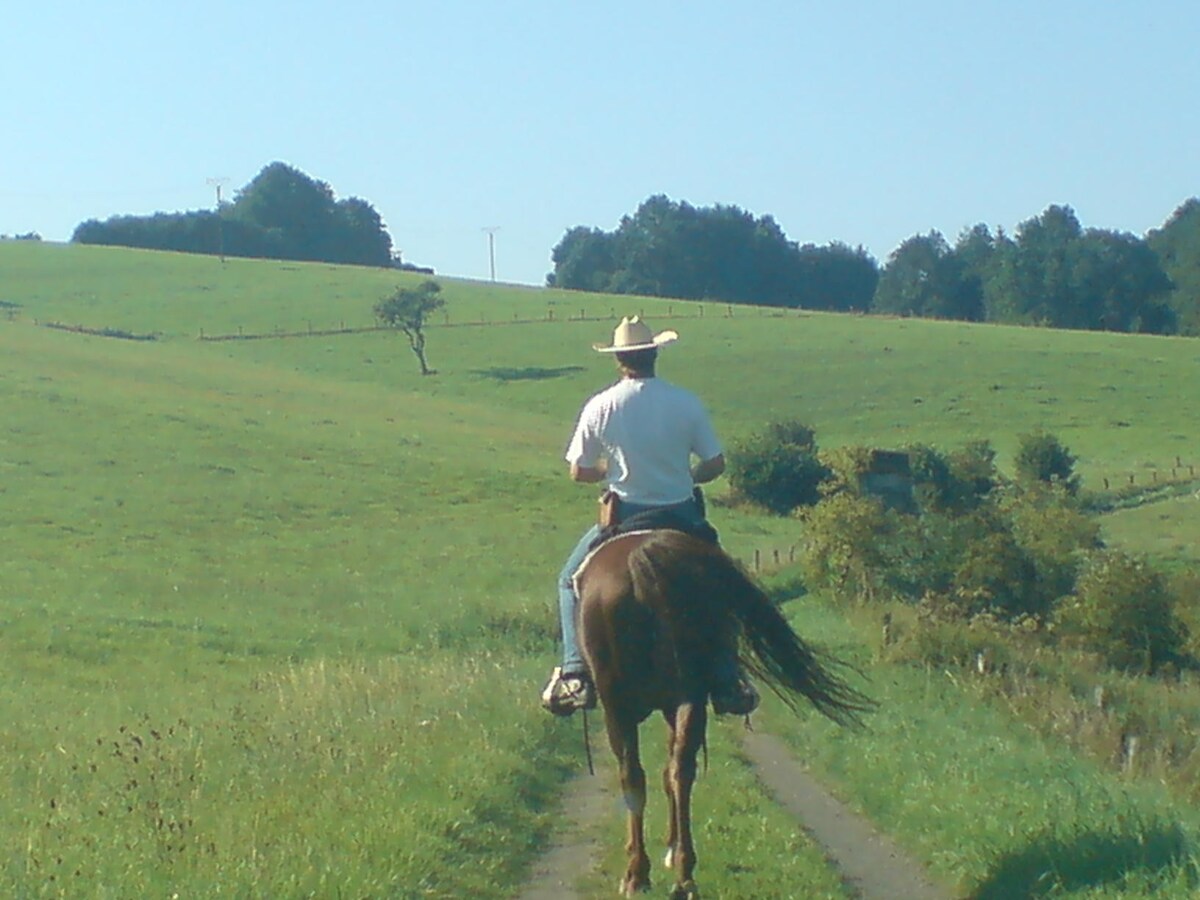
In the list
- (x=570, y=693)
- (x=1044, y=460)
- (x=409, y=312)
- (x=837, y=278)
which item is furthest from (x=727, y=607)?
(x=837, y=278)

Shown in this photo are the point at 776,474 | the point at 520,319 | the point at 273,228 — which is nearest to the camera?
the point at 776,474

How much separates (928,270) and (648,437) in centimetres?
11748

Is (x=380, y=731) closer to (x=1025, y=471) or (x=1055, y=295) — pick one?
(x=1025, y=471)

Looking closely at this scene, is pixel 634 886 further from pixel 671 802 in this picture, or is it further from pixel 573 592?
pixel 573 592

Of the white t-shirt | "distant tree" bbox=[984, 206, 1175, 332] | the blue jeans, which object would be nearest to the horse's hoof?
the blue jeans

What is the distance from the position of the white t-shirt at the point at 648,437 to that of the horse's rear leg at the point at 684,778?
1.39 m

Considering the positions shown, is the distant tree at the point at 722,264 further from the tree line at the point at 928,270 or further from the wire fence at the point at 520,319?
the wire fence at the point at 520,319

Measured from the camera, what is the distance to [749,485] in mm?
52312

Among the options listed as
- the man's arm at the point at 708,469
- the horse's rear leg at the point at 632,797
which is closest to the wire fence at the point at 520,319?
the man's arm at the point at 708,469

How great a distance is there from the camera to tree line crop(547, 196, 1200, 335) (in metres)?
110

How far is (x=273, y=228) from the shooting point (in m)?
152

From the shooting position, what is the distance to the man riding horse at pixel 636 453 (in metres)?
9.00

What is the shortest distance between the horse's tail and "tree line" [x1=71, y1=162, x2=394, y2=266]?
14092cm

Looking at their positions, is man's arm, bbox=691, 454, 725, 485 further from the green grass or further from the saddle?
the green grass
